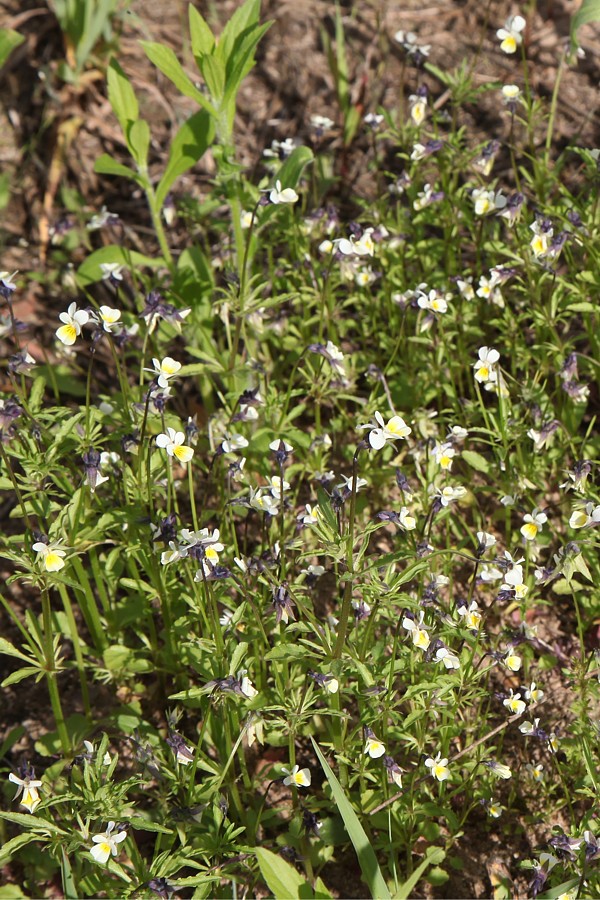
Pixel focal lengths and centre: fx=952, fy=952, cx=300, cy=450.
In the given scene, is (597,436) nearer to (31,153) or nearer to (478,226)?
(478,226)

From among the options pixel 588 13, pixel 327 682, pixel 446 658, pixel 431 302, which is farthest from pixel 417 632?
pixel 588 13

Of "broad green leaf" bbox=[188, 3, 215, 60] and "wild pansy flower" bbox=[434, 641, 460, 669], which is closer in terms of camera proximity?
"wild pansy flower" bbox=[434, 641, 460, 669]

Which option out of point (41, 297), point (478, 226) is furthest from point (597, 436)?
point (41, 297)

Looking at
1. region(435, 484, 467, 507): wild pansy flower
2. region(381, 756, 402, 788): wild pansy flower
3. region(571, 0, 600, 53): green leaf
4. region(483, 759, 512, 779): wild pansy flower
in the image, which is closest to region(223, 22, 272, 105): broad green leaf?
region(571, 0, 600, 53): green leaf

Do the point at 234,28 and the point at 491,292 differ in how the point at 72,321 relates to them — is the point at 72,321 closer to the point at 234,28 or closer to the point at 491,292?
the point at 234,28

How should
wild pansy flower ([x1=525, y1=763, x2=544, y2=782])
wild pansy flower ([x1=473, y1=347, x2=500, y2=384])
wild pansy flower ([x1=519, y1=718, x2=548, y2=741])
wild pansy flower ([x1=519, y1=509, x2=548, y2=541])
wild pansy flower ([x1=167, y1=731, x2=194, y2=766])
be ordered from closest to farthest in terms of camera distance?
wild pansy flower ([x1=167, y1=731, x2=194, y2=766])
wild pansy flower ([x1=519, y1=718, x2=548, y2=741])
wild pansy flower ([x1=525, y1=763, x2=544, y2=782])
wild pansy flower ([x1=519, y1=509, x2=548, y2=541])
wild pansy flower ([x1=473, y1=347, x2=500, y2=384])

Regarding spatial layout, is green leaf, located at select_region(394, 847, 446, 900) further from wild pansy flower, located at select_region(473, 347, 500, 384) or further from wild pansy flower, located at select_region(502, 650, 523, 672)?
wild pansy flower, located at select_region(473, 347, 500, 384)
